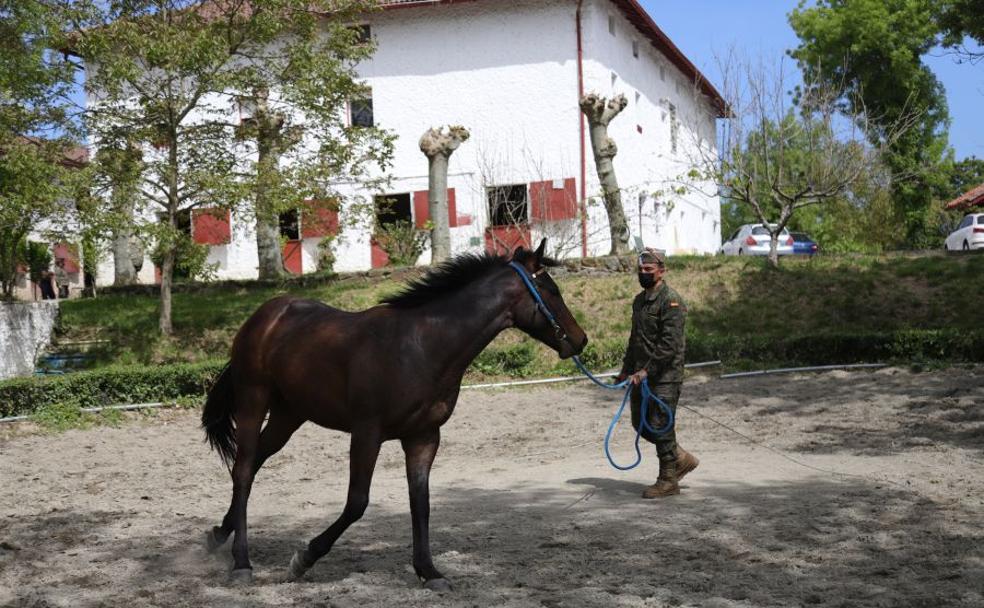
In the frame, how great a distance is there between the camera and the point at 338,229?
73.1 ft

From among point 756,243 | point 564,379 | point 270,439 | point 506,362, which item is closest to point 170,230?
point 506,362

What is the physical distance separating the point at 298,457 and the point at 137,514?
3.65m

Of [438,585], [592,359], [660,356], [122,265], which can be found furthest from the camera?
[122,265]

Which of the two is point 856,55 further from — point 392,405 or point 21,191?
point 392,405

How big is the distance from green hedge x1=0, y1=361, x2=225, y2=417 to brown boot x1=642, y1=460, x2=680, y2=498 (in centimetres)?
957

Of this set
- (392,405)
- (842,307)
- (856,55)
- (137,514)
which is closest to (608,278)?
(842,307)

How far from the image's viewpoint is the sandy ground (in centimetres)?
604

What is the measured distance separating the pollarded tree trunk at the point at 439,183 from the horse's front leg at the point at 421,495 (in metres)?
17.3

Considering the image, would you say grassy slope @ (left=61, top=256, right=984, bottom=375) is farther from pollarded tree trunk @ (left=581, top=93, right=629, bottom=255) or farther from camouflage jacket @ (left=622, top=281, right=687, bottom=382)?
camouflage jacket @ (left=622, top=281, right=687, bottom=382)

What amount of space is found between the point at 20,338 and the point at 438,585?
16.2 metres

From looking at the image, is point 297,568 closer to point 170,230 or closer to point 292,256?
point 170,230

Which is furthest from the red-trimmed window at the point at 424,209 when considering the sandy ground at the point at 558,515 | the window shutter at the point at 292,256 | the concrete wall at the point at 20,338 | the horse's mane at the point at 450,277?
the horse's mane at the point at 450,277

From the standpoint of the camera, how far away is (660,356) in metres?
8.81

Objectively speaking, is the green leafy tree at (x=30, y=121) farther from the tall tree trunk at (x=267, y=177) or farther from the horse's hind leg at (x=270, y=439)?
the horse's hind leg at (x=270, y=439)
